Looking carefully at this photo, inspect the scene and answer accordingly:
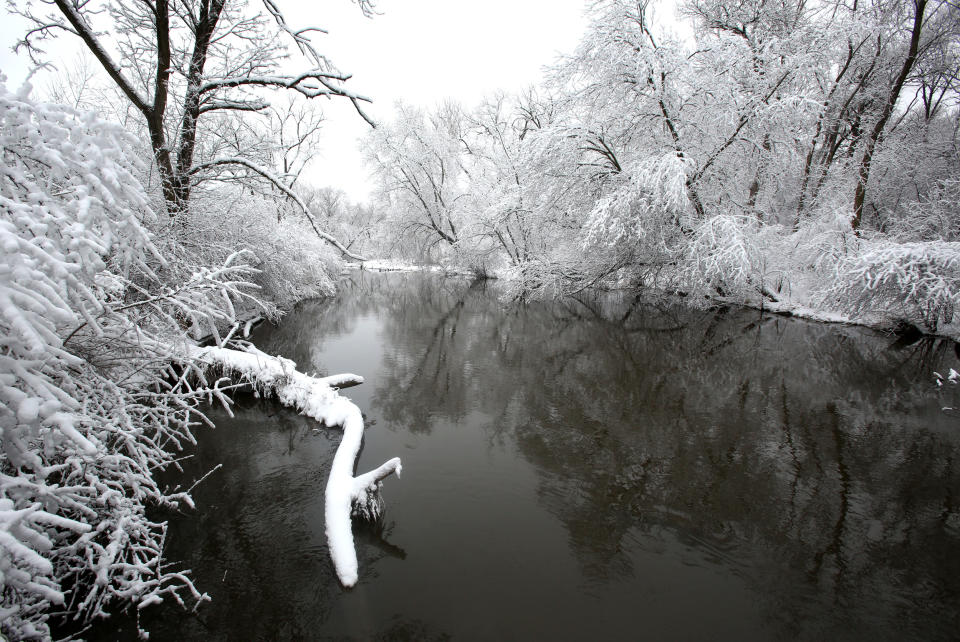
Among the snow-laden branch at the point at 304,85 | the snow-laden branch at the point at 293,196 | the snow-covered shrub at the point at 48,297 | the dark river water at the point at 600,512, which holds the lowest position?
the dark river water at the point at 600,512

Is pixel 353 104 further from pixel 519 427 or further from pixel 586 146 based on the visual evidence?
pixel 586 146

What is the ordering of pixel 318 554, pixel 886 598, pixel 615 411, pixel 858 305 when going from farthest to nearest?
pixel 858 305, pixel 615 411, pixel 318 554, pixel 886 598

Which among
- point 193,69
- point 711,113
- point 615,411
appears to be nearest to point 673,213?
point 711,113

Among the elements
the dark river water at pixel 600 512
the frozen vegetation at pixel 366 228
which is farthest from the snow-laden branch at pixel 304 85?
the dark river water at pixel 600 512

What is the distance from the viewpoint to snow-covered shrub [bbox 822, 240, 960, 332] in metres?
9.94

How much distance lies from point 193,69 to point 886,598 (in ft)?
32.7

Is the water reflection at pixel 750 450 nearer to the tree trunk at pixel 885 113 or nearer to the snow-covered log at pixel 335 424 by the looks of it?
the snow-covered log at pixel 335 424

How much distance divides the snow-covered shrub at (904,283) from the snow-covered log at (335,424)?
12.8 metres

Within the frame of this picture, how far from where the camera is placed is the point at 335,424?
648cm

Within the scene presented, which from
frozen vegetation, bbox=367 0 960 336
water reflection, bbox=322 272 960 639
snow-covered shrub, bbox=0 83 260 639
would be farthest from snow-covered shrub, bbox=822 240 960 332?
snow-covered shrub, bbox=0 83 260 639

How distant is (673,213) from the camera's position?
533 inches

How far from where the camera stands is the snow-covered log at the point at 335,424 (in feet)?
11.9

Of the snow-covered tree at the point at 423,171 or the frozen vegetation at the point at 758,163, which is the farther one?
the snow-covered tree at the point at 423,171

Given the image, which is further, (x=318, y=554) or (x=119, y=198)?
(x=318, y=554)
